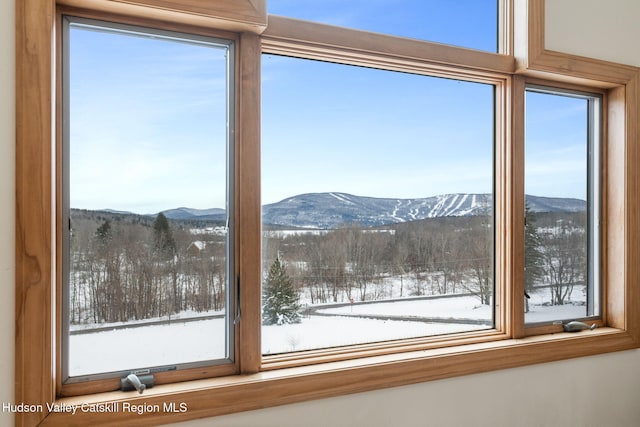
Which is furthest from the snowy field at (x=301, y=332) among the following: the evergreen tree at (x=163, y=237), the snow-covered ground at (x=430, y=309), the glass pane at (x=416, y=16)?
the glass pane at (x=416, y=16)

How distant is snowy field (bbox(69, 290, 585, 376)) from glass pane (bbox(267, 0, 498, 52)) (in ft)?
3.37

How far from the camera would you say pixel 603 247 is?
2.13 metres

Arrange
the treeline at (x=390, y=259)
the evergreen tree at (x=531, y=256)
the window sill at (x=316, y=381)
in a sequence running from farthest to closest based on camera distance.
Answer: the evergreen tree at (x=531, y=256), the treeline at (x=390, y=259), the window sill at (x=316, y=381)

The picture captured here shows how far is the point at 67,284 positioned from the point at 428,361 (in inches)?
47.2

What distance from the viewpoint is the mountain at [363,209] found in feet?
5.26

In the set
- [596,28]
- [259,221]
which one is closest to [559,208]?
[596,28]

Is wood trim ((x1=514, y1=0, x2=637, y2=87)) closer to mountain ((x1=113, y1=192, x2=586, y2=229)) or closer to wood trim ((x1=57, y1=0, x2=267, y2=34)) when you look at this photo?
mountain ((x1=113, y1=192, x2=586, y2=229))

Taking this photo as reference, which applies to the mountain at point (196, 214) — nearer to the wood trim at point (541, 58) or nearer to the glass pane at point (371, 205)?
the glass pane at point (371, 205)

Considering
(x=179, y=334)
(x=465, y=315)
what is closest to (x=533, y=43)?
(x=465, y=315)

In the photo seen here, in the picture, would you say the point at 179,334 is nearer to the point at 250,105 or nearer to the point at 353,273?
the point at 353,273

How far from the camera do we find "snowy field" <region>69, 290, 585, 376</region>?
1348 mm

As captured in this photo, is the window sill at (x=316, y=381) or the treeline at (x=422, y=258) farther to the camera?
the treeline at (x=422, y=258)

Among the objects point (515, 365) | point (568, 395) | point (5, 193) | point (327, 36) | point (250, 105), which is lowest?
point (568, 395)

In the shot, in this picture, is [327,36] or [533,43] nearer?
[327,36]
